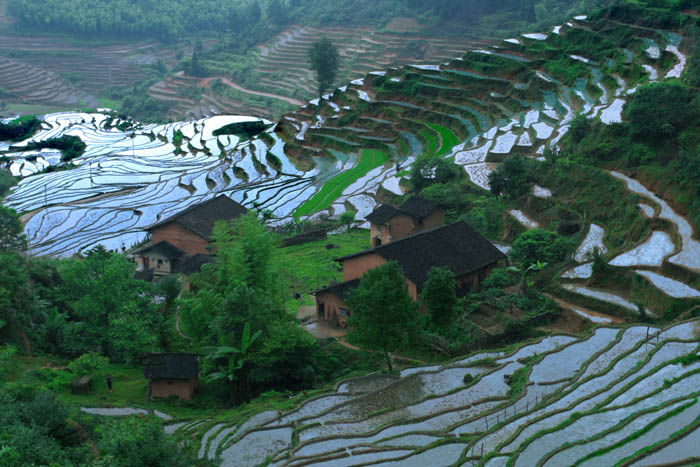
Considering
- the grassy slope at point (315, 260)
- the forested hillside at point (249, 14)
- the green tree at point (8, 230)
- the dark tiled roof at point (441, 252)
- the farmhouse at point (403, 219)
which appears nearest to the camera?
the dark tiled roof at point (441, 252)

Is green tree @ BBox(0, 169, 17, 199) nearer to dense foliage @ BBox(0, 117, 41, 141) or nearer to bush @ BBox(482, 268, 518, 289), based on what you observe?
dense foliage @ BBox(0, 117, 41, 141)

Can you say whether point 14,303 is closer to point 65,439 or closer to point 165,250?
point 65,439

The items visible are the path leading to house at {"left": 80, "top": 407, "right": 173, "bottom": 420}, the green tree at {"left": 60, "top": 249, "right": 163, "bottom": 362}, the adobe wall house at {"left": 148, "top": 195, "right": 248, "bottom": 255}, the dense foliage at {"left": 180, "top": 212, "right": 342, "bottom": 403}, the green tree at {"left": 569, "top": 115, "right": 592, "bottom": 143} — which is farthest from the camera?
the green tree at {"left": 569, "top": 115, "right": 592, "bottom": 143}

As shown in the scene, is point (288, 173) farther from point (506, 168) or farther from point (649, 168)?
point (649, 168)

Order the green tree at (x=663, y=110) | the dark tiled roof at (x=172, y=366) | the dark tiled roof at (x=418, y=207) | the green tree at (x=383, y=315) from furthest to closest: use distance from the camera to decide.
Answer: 1. the dark tiled roof at (x=418, y=207)
2. the green tree at (x=663, y=110)
3. the dark tiled roof at (x=172, y=366)
4. the green tree at (x=383, y=315)

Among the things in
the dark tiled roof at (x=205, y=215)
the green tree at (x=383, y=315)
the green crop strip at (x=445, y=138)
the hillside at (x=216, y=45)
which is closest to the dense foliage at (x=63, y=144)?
the hillside at (x=216, y=45)

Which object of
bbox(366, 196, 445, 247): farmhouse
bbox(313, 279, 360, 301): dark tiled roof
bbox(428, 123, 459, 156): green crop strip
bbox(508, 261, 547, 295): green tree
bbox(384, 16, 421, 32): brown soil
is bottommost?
bbox(428, 123, 459, 156): green crop strip

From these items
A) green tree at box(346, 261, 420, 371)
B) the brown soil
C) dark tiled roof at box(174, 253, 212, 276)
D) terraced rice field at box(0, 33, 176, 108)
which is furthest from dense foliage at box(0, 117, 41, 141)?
green tree at box(346, 261, 420, 371)

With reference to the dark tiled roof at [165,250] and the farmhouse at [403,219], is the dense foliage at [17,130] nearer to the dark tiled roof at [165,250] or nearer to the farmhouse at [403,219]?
the dark tiled roof at [165,250]
